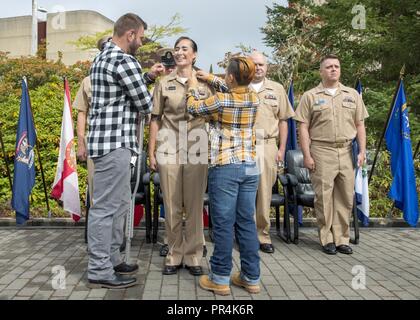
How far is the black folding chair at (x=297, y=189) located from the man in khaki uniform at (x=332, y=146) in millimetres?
371

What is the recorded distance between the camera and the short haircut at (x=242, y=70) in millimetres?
3377

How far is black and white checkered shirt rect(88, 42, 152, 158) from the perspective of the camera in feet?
11.6

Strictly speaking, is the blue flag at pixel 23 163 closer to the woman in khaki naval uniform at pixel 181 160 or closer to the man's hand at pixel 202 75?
the woman in khaki naval uniform at pixel 181 160

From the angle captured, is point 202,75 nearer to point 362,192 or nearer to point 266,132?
point 266,132

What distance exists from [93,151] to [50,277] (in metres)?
1.26

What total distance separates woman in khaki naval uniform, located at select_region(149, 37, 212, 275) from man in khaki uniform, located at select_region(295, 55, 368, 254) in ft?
4.91

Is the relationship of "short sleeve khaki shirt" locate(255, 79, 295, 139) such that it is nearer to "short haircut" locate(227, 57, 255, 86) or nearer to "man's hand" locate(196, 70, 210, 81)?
"man's hand" locate(196, 70, 210, 81)

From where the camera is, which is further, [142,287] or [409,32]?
[409,32]

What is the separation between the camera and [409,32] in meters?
8.76

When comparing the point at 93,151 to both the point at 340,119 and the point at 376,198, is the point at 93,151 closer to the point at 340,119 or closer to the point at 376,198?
the point at 340,119

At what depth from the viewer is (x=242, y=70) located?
3377 mm

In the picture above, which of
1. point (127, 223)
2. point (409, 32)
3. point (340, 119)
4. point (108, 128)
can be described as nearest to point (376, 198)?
point (340, 119)

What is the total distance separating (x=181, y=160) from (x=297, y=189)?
87.3 inches
